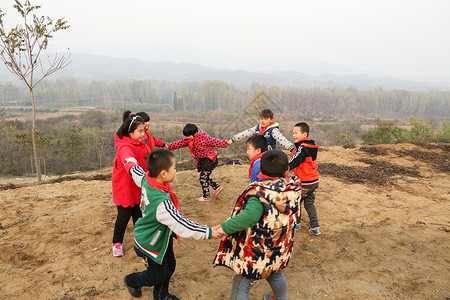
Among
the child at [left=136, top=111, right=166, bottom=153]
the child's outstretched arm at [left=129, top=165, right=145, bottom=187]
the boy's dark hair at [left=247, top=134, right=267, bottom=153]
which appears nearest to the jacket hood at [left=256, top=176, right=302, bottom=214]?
the boy's dark hair at [left=247, top=134, right=267, bottom=153]

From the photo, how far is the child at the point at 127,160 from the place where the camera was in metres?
2.99

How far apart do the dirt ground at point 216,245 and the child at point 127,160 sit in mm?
732

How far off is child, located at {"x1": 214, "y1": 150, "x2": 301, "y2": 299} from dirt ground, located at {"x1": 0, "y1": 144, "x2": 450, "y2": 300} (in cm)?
99

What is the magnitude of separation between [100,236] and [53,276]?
38.4 inches

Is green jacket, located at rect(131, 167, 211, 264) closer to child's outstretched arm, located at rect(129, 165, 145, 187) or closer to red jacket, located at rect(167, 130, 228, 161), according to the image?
child's outstretched arm, located at rect(129, 165, 145, 187)

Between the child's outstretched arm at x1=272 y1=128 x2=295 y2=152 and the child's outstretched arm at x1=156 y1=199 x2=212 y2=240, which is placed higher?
the child's outstretched arm at x1=272 y1=128 x2=295 y2=152

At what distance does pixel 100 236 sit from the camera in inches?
159

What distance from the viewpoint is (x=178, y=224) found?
2.09 metres

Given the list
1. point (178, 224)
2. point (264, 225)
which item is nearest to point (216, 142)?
point (178, 224)

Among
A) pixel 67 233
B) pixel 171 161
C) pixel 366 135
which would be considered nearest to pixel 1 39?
pixel 67 233

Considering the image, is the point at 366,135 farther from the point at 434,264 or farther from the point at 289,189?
the point at 289,189

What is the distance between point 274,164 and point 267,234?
52 centimetres

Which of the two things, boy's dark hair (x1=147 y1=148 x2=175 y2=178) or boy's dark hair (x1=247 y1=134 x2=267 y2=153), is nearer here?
boy's dark hair (x1=147 y1=148 x2=175 y2=178)

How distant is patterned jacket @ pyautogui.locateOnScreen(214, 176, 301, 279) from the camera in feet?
6.32
